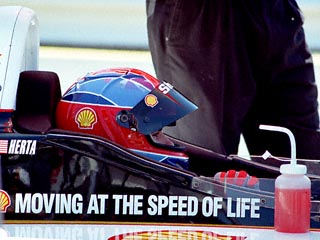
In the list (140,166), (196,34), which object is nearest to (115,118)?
(140,166)

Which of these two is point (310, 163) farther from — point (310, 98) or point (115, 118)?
point (310, 98)

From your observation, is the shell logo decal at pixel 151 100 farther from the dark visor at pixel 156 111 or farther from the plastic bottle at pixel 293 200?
the plastic bottle at pixel 293 200

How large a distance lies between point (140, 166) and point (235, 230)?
22 centimetres

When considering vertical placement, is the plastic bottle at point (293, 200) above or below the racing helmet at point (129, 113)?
below

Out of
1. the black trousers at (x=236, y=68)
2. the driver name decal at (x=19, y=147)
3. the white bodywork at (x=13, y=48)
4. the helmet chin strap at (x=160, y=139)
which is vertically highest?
the black trousers at (x=236, y=68)

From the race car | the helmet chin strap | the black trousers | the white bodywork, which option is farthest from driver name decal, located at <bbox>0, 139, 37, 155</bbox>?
the black trousers

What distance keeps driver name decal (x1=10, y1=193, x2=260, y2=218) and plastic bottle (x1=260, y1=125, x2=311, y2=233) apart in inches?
3.0

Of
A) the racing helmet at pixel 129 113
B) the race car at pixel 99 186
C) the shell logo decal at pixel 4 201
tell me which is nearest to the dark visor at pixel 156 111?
the racing helmet at pixel 129 113

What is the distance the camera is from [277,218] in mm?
1775

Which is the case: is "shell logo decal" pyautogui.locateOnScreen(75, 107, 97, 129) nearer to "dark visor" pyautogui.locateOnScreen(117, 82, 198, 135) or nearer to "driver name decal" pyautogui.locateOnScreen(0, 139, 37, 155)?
"dark visor" pyautogui.locateOnScreen(117, 82, 198, 135)

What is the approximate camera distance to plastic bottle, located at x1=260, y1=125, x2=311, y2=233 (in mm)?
1750

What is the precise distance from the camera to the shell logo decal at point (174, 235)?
5.60ft

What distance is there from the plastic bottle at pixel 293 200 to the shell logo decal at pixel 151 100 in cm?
33

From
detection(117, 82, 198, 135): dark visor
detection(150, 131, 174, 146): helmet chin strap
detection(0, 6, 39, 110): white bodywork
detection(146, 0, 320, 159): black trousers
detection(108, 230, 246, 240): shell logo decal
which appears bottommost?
detection(108, 230, 246, 240): shell logo decal
